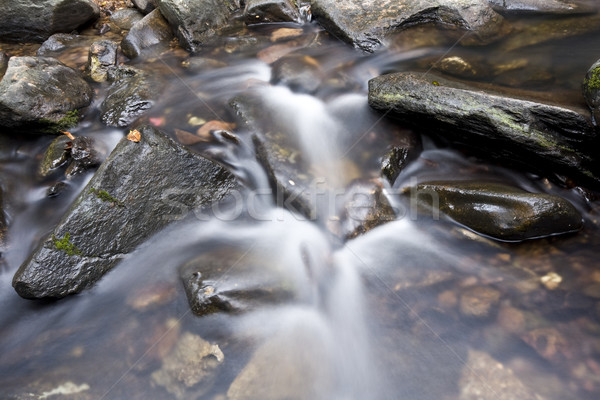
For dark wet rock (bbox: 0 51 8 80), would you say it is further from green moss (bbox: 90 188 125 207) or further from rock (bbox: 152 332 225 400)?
rock (bbox: 152 332 225 400)

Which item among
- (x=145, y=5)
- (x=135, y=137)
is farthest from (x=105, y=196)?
(x=145, y=5)

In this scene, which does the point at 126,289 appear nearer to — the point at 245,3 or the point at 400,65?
the point at 400,65

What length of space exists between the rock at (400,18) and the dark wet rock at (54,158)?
429cm

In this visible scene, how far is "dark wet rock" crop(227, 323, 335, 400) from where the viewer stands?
279cm

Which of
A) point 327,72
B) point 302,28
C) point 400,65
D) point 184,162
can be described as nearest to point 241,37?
point 302,28

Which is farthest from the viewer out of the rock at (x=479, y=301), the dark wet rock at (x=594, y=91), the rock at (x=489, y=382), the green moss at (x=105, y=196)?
the green moss at (x=105, y=196)

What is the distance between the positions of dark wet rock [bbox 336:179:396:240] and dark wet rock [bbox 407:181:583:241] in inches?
22.9

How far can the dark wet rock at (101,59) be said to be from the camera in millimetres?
5812

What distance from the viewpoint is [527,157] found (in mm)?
3750

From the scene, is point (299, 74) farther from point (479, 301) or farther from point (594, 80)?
point (479, 301)

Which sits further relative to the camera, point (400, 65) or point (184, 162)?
point (400, 65)

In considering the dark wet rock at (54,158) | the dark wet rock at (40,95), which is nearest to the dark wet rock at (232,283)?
the dark wet rock at (54,158)

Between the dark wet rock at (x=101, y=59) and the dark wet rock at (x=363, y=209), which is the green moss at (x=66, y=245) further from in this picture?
the dark wet rock at (x=101, y=59)

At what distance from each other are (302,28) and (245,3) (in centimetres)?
150
